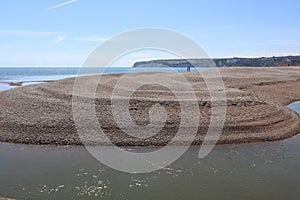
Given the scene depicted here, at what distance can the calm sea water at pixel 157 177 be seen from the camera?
9.60 meters

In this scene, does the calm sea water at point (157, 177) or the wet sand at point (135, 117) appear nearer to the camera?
the calm sea water at point (157, 177)

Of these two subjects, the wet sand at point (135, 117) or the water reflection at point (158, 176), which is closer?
the water reflection at point (158, 176)

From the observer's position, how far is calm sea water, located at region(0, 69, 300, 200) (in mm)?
9602

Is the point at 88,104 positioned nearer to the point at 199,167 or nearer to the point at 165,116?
the point at 165,116

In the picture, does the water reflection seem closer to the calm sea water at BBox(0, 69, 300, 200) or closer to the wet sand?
the calm sea water at BBox(0, 69, 300, 200)

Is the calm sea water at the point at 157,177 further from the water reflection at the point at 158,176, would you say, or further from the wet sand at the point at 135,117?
the wet sand at the point at 135,117

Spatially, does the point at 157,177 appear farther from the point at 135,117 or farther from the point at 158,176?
the point at 135,117

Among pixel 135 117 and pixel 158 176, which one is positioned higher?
pixel 135 117

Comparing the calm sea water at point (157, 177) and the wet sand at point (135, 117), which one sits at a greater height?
the wet sand at point (135, 117)

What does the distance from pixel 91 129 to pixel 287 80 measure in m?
30.0

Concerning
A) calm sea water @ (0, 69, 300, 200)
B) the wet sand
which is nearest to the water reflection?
calm sea water @ (0, 69, 300, 200)

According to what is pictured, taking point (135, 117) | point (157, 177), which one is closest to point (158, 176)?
point (157, 177)

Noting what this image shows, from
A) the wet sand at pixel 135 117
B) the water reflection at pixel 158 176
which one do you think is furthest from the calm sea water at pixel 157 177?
the wet sand at pixel 135 117

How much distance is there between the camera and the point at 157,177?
Answer: 11.0m
